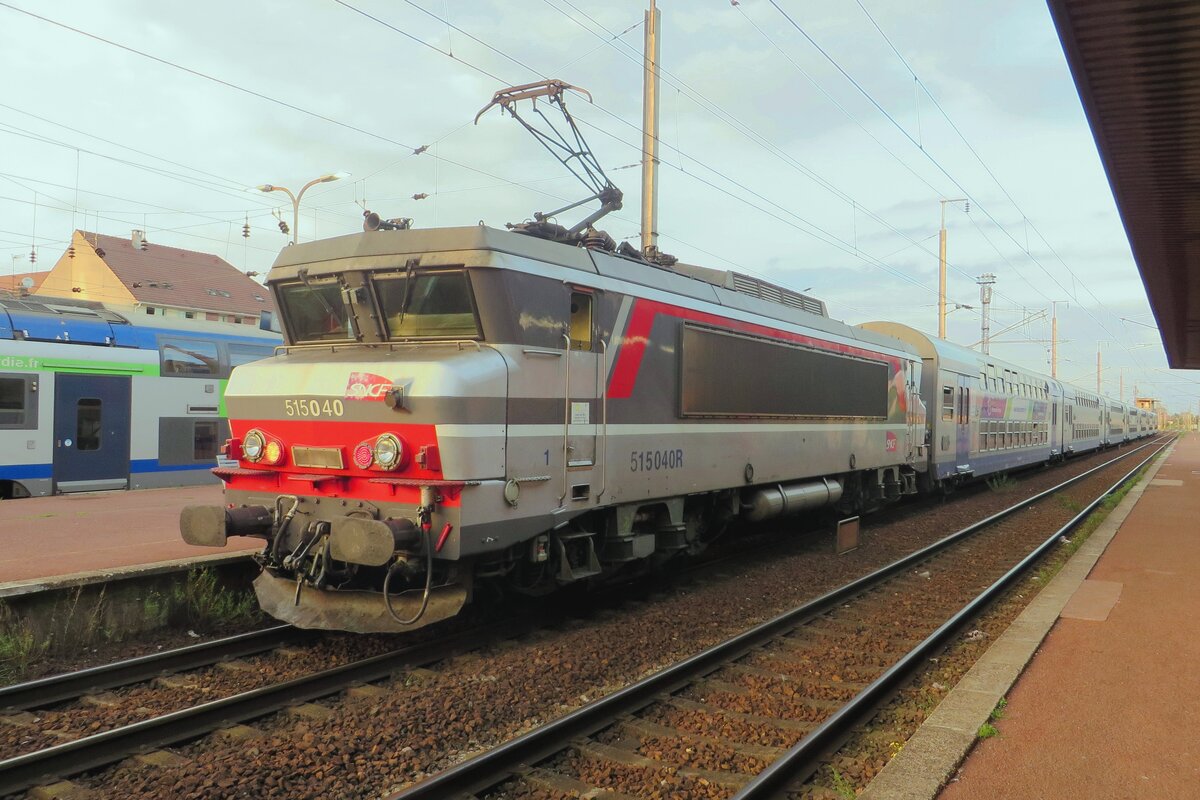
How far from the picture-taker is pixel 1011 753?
4.48 meters

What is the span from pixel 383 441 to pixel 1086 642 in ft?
18.9

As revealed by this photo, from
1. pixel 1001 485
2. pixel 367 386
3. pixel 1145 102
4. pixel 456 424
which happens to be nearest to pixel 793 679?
pixel 456 424

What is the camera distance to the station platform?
4133mm

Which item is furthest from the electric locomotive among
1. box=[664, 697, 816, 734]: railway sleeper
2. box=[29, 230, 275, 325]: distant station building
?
box=[29, 230, 275, 325]: distant station building

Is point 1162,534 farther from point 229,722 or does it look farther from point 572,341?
point 229,722

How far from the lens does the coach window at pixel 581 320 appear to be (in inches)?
275

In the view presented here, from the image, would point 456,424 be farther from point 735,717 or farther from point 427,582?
point 735,717

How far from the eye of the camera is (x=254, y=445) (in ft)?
21.9

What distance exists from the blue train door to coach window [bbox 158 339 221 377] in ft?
3.13

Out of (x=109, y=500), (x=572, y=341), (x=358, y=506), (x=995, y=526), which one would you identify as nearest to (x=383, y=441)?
(x=358, y=506)

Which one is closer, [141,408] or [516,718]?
[516,718]

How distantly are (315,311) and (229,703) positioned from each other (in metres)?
3.20

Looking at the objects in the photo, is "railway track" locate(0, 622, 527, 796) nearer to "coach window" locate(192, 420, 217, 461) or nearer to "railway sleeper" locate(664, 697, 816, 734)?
"railway sleeper" locate(664, 697, 816, 734)

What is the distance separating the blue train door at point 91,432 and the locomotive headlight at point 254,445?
32.5 ft
